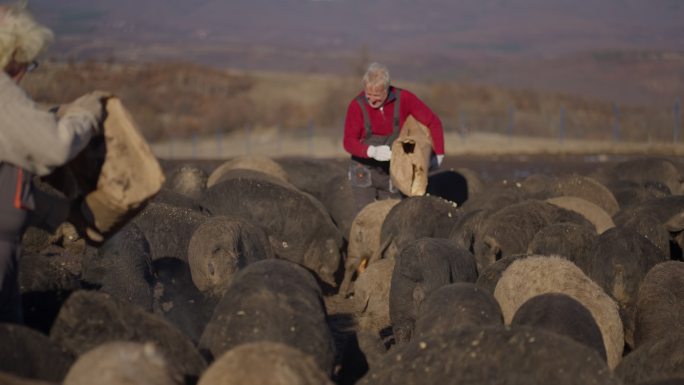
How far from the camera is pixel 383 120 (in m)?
11.9

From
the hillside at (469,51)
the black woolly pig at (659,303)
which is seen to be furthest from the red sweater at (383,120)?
the hillside at (469,51)

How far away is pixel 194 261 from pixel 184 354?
3354 mm

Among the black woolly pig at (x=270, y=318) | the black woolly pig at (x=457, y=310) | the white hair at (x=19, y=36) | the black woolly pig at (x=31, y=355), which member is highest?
the white hair at (x=19, y=36)

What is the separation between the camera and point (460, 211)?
12.6 metres

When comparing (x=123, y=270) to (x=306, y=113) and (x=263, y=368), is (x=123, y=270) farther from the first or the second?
(x=306, y=113)

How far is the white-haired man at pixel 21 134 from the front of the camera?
5.68m

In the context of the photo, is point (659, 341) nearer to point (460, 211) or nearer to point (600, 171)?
point (460, 211)

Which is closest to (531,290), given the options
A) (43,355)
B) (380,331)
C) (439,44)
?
(380,331)

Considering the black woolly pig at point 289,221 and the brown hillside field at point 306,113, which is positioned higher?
the black woolly pig at point 289,221

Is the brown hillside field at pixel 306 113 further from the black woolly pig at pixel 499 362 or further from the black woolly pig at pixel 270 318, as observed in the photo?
the black woolly pig at pixel 499 362

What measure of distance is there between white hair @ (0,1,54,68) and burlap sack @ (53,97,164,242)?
1.68 ft

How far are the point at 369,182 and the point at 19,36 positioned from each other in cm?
683

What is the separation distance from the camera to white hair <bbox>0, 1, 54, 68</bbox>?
5934 mm

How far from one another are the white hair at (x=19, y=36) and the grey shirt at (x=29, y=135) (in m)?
0.23
